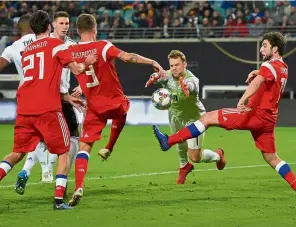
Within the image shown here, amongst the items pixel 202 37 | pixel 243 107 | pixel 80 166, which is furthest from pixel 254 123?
pixel 202 37

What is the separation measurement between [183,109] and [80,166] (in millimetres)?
2555

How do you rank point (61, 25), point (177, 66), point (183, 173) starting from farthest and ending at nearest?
1. point (183, 173)
2. point (177, 66)
3. point (61, 25)

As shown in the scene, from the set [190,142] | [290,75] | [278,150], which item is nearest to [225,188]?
[190,142]

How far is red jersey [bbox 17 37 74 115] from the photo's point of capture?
936 centimetres

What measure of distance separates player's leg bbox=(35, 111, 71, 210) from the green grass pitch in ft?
0.70

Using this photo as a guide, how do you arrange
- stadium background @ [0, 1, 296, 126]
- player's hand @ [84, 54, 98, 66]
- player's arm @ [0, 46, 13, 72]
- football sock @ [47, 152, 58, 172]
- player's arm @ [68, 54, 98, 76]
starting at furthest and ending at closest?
stadium background @ [0, 1, 296, 126] < football sock @ [47, 152, 58, 172] < player's arm @ [0, 46, 13, 72] < player's hand @ [84, 54, 98, 66] < player's arm @ [68, 54, 98, 76]

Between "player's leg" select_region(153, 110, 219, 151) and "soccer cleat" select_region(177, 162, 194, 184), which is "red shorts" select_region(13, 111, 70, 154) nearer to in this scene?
"player's leg" select_region(153, 110, 219, 151)

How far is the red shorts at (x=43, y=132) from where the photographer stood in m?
9.34

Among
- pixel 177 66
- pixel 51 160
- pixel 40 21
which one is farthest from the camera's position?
pixel 51 160

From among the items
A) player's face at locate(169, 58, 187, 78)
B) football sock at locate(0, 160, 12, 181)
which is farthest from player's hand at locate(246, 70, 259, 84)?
football sock at locate(0, 160, 12, 181)

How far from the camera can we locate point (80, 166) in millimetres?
9922

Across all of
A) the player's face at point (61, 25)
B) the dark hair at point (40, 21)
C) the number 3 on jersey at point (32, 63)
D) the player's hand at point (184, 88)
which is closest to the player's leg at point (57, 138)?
the number 3 on jersey at point (32, 63)

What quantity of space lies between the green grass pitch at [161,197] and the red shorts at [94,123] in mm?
747

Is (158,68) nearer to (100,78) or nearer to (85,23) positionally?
(100,78)
